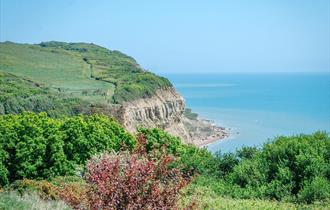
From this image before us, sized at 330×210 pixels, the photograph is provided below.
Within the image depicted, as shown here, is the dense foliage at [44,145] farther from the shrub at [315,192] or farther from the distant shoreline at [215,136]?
the distant shoreline at [215,136]

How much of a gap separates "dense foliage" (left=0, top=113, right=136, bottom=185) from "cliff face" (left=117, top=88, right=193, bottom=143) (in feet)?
79.7

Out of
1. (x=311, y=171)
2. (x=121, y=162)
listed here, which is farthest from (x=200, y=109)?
(x=121, y=162)

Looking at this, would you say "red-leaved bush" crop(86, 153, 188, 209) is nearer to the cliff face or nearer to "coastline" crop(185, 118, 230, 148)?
the cliff face

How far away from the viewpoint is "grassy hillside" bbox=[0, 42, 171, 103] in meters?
62.0

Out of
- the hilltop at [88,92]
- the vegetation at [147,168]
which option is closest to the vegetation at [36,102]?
the hilltop at [88,92]

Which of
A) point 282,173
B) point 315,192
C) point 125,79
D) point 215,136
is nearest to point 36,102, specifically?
point 125,79

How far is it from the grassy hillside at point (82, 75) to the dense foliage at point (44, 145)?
94.4 feet

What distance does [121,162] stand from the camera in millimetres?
8148

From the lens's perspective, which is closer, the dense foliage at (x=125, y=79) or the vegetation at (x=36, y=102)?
the vegetation at (x=36, y=102)

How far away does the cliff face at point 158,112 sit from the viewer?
183ft

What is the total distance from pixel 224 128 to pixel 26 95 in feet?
206

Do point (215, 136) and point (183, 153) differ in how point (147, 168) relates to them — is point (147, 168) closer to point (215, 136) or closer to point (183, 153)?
point (183, 153)

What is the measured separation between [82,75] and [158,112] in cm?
1979

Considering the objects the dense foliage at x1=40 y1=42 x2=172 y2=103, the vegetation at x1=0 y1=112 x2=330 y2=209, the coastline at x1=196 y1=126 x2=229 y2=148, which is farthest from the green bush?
the coastline at x1=196 y1=126 x2=229 y2=148
